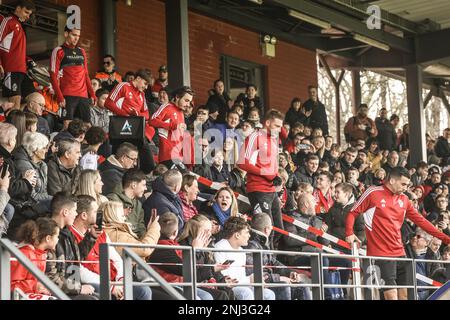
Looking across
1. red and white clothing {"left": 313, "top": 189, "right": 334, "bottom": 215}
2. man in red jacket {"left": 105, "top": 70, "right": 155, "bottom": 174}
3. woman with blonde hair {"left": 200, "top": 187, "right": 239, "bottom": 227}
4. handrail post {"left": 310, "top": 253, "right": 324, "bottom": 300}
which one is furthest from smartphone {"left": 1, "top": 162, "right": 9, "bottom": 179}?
red and white clothing {"left": 313, "top": 189, "right": 334, "bottom": 215}

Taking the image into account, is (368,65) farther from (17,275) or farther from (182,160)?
(17,275)

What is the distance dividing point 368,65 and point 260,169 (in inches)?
417

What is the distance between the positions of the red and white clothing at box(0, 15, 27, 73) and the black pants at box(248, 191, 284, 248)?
329 cm

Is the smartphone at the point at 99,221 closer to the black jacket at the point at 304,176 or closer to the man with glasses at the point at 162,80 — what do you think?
the black jacket at the point at 304,176

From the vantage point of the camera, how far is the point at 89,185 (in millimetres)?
10180

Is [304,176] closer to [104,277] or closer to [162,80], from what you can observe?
[162,80]

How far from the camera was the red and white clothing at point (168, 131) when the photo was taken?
1355 centimetres

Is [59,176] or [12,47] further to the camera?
[12,47]

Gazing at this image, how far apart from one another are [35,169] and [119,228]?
118 centimetres

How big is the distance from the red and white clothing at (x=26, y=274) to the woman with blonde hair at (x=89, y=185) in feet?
6.14

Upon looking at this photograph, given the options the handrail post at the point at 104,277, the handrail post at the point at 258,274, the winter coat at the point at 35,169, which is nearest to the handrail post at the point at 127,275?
the handrail post at the point at 104,277

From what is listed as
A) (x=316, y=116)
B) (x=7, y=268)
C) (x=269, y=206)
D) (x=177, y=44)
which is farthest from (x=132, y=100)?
(x=7, y=268)
